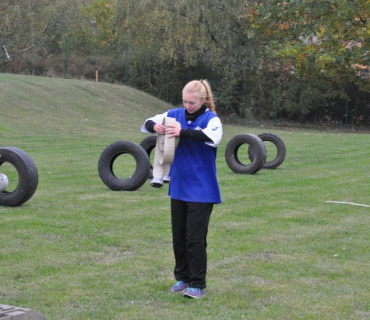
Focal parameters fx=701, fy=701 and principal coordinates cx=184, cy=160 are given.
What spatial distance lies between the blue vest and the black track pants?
0.08 m

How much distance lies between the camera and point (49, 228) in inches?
354

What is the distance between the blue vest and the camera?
20.0 ft

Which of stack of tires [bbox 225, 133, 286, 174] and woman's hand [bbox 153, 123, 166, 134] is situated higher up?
woman's hand [bbox 153, 123, 166, 134]

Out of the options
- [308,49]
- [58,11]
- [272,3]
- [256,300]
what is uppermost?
[58,11]

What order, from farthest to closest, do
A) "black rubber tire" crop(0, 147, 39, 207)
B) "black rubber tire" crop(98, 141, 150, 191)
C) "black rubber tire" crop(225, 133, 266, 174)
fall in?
"black rubber tire" crop(225, 133, 266, 174) < "black rubber tire" crop(98, 141, 150, 191) < "black rubber tire" crop(0, 147, 39, 207)

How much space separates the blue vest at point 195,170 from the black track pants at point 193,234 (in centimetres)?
8

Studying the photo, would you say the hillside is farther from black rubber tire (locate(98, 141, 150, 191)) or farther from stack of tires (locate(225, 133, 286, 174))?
black rubber tire (locate(98, 141, 150, 191))

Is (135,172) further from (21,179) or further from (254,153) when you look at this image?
(254,153)

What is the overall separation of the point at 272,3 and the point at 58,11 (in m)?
31.4

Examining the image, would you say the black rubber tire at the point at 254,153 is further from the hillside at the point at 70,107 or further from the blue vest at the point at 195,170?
the hillside at the point at 70,107

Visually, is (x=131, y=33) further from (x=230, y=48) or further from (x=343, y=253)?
(x=343, y=253)

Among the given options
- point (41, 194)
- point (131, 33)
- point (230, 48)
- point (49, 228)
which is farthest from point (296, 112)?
point (49, 228)

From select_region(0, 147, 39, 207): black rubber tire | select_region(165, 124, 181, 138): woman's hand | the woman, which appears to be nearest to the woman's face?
the woman

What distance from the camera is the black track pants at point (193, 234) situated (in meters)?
6.09
